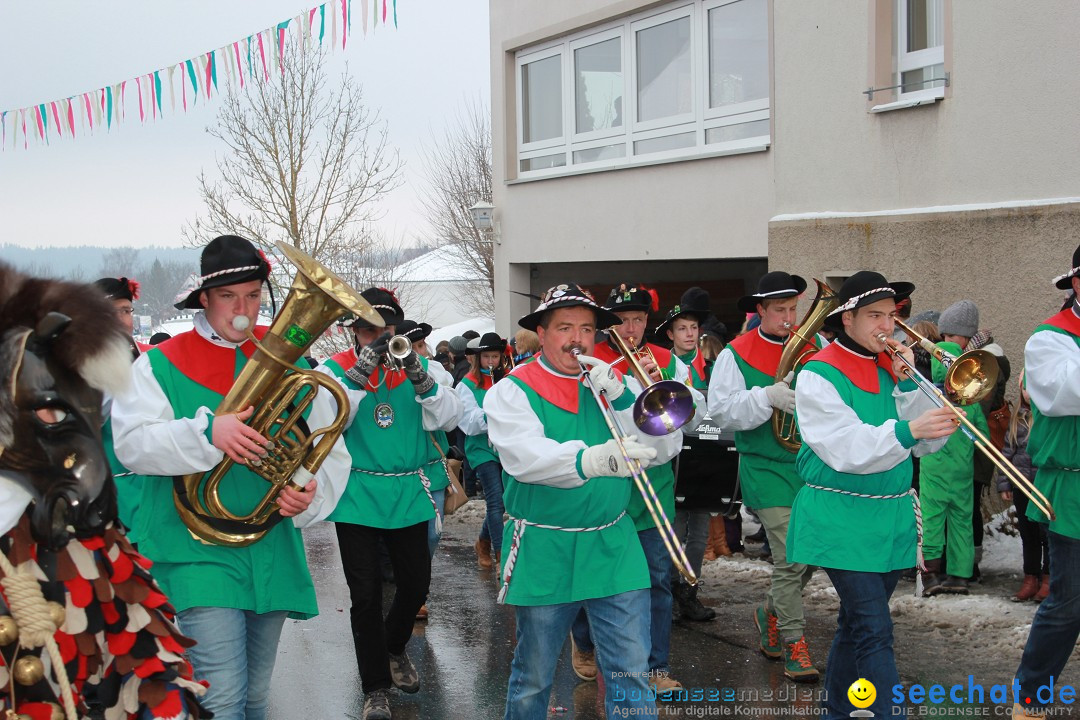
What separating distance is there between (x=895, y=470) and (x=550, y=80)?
11171 millimetres

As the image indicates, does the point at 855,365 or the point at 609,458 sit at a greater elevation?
the point at 855,365

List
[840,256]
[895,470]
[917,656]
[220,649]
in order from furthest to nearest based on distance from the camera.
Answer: [840,256] → [917,656] → [895,470] → [220,649]

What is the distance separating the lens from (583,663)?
20.7 feet

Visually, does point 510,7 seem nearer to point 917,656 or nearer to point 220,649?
point 917,656

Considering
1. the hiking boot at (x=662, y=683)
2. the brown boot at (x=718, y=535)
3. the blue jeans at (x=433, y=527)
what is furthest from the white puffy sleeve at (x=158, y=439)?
the brown boot at (x=718, y=535)

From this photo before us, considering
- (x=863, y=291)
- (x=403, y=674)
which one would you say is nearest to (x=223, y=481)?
(x=403, y=674)

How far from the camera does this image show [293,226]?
22.0m

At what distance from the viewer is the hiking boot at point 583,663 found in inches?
248

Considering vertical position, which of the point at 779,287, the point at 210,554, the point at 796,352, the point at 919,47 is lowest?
the point at 210,554

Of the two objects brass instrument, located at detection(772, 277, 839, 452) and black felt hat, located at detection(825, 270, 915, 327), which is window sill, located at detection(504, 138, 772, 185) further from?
black felt hat, located at detection(825, 270, 915, 327)

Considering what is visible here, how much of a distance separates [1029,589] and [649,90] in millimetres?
8014

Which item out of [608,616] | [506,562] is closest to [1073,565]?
[608,616]

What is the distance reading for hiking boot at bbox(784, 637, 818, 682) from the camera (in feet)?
19.9

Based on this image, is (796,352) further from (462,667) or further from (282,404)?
(282,404)
